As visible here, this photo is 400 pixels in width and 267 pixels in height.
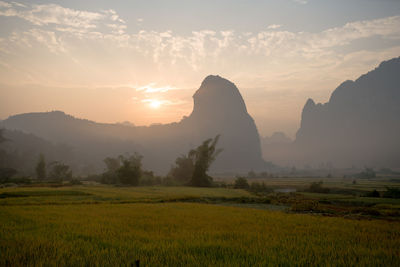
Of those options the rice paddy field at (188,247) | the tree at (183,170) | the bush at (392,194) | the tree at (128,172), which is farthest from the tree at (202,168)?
the rice paddy field at (188,247)

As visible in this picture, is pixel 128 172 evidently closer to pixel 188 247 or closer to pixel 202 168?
pixel 202 168

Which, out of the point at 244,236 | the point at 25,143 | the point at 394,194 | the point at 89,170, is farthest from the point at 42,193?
the point at 25,143

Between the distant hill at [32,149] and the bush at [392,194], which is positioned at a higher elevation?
the distant hill at [32,149]

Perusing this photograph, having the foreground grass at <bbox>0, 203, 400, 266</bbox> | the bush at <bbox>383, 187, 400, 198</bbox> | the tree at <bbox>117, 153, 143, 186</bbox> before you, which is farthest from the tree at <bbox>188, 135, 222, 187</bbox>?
the foreground grass at <bbox>0, 203, 400, 266</bbox>

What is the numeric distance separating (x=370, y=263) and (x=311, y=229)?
17.1ft

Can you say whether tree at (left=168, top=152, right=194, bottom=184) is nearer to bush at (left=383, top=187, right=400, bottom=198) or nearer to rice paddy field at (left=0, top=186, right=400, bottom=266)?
bush at (left=383, top=187, right=400, bottom=198)

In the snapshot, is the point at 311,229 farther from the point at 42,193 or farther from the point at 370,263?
the point at 42,193

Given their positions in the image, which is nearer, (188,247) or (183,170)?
(188,247)

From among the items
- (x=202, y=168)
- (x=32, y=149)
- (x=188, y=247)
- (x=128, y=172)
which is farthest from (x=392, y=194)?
(x=32, y=149)

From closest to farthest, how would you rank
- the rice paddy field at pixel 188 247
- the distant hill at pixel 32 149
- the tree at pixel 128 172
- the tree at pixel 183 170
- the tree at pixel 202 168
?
the rice paddy field at pixel 188 247, the tree at pixel 128 172, the tree at pixel 202 168, the tree at pixel 183 170, the distant hill at pixel 32 149

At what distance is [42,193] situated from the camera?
28.5 meters

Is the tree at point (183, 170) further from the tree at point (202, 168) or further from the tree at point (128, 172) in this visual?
the tree at point (128, 172)

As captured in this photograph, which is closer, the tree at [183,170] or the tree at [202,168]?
the tree at [202,168]

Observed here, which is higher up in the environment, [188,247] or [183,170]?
[188,247]
